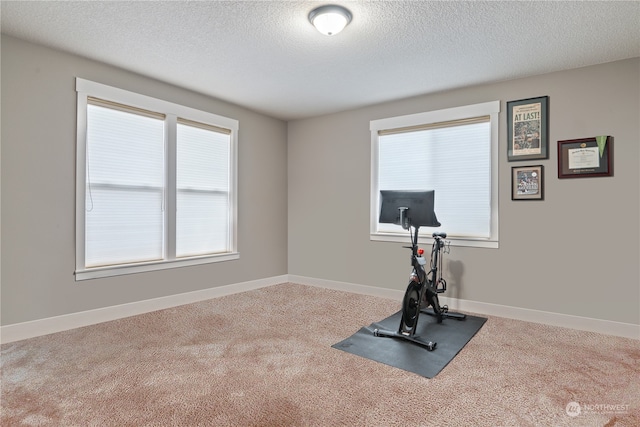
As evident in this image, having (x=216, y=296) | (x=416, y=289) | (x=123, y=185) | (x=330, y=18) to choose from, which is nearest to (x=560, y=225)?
(x=416, y=289)

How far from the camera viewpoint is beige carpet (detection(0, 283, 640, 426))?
1989 mm

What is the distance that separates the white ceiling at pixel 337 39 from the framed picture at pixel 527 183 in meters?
→ 1.04

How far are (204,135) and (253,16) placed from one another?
89.9 inches

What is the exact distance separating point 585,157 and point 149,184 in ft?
15.6

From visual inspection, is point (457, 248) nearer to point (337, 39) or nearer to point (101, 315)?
point (337, 39)

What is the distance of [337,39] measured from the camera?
3080 mm

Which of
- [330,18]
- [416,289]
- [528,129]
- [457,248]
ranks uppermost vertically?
[330,18]

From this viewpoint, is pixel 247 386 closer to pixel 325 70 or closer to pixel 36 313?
pixel 36 313

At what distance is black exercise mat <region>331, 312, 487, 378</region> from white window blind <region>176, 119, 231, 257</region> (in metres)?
2.49

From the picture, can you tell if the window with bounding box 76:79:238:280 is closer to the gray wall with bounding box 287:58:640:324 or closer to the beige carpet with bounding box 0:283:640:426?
the beige carpet with bounding box 0:283:640:426

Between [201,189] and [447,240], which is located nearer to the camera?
[447,240]

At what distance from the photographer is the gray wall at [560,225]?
11.1 ft

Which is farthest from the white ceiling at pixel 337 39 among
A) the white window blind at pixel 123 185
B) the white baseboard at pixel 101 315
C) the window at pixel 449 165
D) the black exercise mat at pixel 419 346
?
the black exercise mat at pixel 419 346

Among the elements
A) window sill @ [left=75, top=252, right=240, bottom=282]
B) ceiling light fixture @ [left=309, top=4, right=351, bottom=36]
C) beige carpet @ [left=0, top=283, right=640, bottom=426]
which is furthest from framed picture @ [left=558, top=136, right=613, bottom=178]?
window sill @ [left=75, top=252, right=240, bottom=282]
